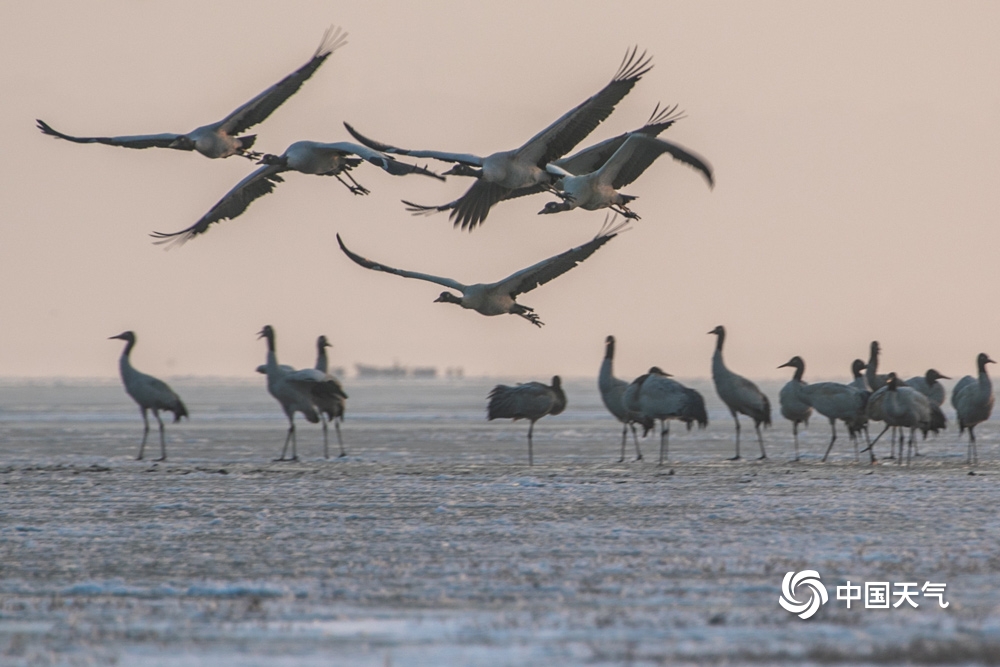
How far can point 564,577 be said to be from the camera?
10258mm

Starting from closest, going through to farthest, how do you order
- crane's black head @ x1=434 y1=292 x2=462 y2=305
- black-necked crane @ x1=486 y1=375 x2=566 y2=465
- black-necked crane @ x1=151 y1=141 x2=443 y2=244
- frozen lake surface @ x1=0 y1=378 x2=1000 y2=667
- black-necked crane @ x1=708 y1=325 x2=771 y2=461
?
frozen lake surface @ x1=0 y1=378 x2=1000 y2=667
black-necked crane @ x1=151 y1=141 x2=443 y2=244
crane's black head @ x1=434 y1=292 x2=462 y2=305
black-necked crane @ x1=486 y1=375 x2=566 y2=465
black-necked crane @ x1=708 y1=325 x2=771 y2=461

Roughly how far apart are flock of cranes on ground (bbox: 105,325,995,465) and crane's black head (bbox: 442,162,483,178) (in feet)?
23.2

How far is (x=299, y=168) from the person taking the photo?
50.8 ft

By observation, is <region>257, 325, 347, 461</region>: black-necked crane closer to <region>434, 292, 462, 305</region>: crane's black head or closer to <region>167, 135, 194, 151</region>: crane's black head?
<region>434, 292, 462, 305</region>: crane's black head

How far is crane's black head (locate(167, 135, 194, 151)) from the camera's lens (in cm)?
1570

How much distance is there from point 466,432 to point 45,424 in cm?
1252

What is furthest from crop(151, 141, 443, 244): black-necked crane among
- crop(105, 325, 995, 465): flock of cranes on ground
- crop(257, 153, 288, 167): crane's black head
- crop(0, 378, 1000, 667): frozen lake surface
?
crop(105, 325, 995, 465): flock of cranes on ground

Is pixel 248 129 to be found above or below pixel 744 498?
above

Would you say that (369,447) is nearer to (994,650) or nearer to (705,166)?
(705,166)

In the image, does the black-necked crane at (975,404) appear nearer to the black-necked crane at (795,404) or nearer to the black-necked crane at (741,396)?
the black-necked crane at (795,404)

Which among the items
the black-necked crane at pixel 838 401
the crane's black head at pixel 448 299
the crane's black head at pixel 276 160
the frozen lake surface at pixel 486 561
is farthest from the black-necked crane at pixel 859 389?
the crane's black head at pixel 276 160

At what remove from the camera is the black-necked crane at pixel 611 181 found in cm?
1488

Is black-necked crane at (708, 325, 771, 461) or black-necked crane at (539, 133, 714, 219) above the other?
black-necked crane at (539, 133, 714, 219)

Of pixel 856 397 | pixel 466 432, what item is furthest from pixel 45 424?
pixel 856 397
